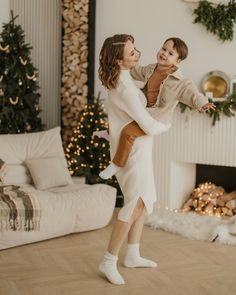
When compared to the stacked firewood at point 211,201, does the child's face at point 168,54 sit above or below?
above

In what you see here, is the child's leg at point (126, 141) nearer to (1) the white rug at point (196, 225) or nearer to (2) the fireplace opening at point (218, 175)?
(1) the white rug at point (196, 225)

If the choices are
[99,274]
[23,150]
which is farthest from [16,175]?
[99,274]

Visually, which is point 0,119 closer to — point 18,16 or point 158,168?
point 18,16

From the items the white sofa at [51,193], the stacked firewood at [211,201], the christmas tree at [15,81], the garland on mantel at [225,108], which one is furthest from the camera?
the christmas tree at [15,81]

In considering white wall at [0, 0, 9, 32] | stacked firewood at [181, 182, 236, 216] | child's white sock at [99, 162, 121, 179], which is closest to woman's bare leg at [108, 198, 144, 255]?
child's white sock at [99, 162, 121, 179]

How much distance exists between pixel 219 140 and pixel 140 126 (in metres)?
2.15

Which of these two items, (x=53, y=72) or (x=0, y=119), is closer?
(x=0, y=119)

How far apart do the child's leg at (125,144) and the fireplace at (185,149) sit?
2.08 m

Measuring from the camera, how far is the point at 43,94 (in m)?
6.30

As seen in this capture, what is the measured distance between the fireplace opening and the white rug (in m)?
0.65

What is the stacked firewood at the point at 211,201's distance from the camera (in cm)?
537

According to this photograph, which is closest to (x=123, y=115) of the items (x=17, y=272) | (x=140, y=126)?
(x=140, y=126)

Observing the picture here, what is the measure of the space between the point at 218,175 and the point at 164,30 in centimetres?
166

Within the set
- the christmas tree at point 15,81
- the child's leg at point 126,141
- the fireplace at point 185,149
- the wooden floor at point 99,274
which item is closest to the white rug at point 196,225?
the wooden floor at point 99,274
